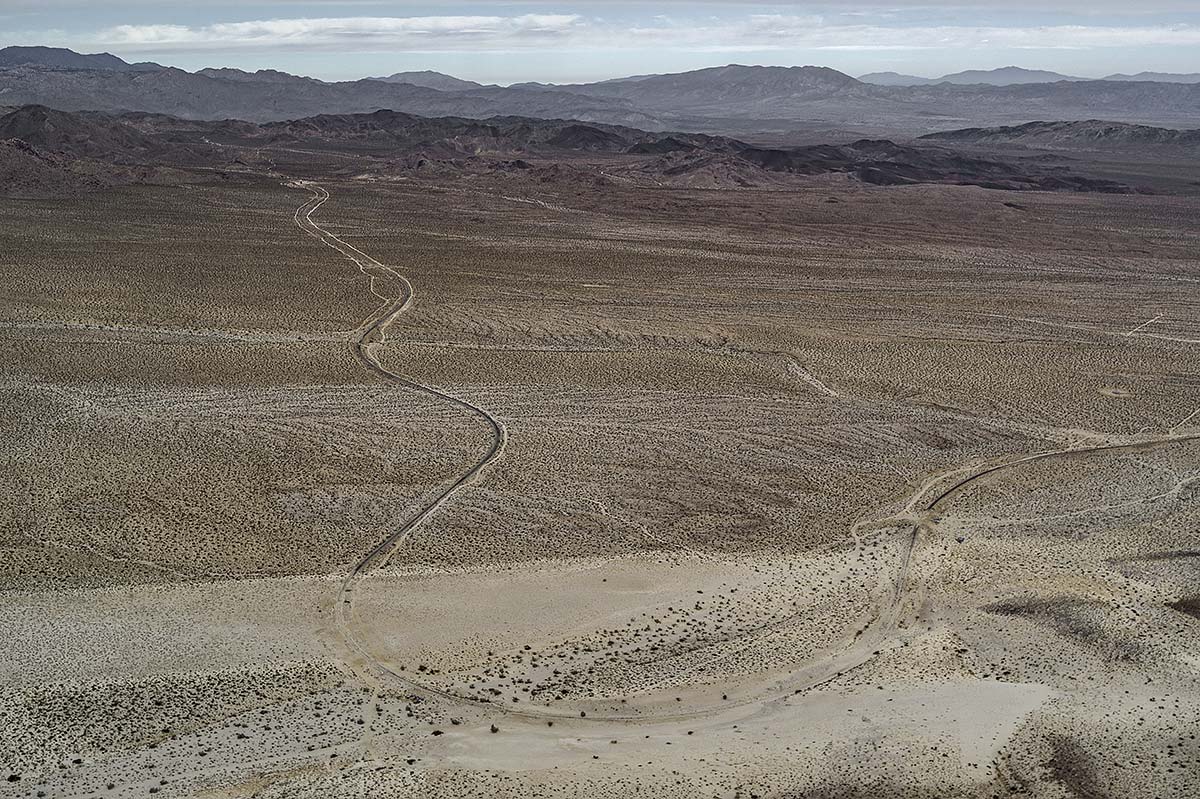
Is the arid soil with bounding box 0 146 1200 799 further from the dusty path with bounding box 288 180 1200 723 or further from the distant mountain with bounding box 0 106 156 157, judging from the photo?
the distant mountain with bounding box 0 106 156 157

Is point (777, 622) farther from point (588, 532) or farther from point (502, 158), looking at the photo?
point (502, 158)

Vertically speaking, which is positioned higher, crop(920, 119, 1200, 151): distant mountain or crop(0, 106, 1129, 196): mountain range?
crop(920, 119, 1200, 151): distant mountain

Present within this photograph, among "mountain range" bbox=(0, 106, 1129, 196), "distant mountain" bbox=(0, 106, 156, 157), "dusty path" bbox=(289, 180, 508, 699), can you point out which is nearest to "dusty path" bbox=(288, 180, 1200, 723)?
"dusty path" bbox=(289, 180, 508, 699)

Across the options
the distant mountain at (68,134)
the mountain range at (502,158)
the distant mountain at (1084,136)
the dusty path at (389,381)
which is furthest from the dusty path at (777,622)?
the distant mountain at (1084,136)

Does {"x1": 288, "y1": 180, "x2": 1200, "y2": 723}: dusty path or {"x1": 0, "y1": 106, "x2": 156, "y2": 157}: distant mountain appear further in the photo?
{"x1": 0, "y1": 106, "x2": 156, "y2": 157}: distant mountain

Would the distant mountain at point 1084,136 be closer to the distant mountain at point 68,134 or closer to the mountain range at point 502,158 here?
the mountain range at point 502,158

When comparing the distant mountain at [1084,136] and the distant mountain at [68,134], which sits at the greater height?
the distant mountain at [1084,136]

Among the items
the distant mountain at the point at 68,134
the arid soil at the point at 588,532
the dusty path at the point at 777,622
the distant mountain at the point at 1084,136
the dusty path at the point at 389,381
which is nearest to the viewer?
the arid soil at the point at 588,532
